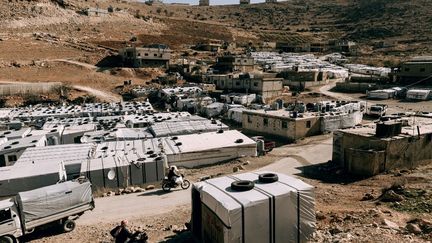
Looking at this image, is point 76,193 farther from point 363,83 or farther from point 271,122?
point 363,83

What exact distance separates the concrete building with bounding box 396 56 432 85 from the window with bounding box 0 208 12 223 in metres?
63.8

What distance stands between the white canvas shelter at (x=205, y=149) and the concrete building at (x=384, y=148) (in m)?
7.18

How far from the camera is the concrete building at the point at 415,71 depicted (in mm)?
62562

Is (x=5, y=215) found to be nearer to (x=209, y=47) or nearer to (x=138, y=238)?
(x=138, y=238)

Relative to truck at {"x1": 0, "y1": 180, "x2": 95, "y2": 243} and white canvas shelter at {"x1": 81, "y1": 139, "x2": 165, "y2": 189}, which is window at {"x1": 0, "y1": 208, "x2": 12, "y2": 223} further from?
white canvas shelter at {"x1": 81, "y1": 139, "x2": 165, "y2": 189}

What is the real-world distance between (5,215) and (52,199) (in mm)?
1699

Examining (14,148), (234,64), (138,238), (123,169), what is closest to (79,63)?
(234,64)

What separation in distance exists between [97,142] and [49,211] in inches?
670

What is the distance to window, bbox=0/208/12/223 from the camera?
14.5 metres

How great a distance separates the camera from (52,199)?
1550 centimetres

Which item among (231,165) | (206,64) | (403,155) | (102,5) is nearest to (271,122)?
(231,165)

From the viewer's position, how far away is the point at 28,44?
9138cm

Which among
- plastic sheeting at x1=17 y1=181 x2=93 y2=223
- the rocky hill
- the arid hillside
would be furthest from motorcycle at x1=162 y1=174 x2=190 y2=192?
the rocky hill

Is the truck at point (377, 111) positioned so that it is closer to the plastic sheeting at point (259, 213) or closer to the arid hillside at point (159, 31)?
the plastic sheeting at point (259, 213)
